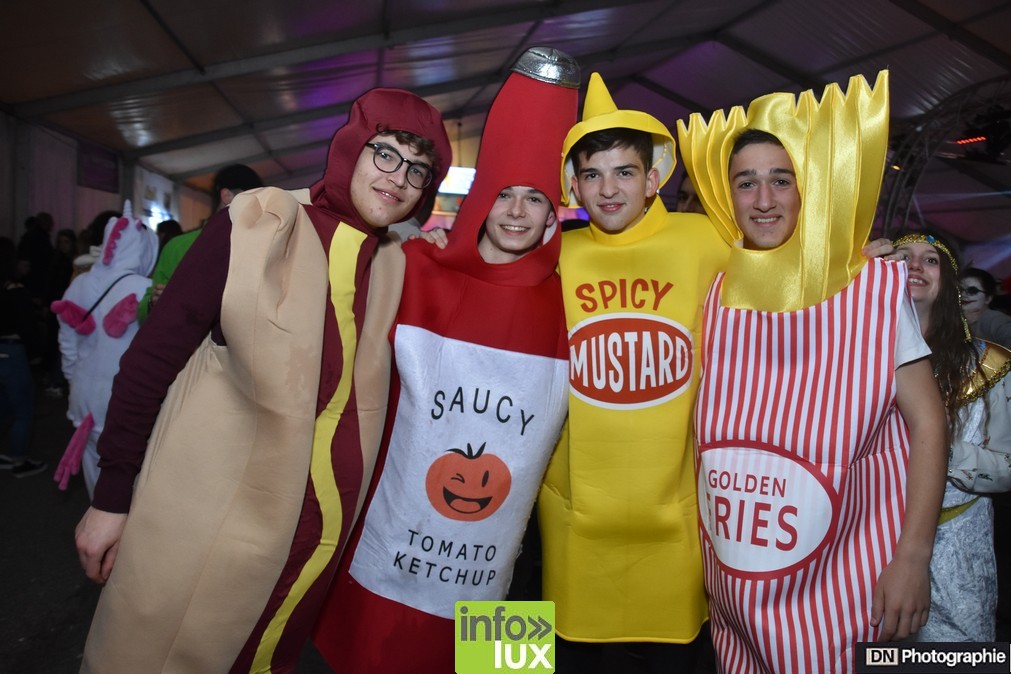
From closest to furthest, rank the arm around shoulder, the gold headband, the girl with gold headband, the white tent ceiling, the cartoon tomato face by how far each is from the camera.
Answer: the arm around shoulder, the cartoon tomato face, the girl with gold headband, the gold headband, the white tent ceiling

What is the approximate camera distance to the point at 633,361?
194cm

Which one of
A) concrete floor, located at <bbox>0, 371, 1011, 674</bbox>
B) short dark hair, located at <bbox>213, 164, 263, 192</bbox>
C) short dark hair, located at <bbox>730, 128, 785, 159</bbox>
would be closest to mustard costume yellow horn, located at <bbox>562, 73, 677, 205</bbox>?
short dark hair, located at <bbox>730, 128, 785, 159</bbox>

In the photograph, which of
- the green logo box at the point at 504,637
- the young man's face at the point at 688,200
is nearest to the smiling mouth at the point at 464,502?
the green logo box at the point at 504,637

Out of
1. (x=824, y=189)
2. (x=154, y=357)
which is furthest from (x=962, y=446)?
(x=154, y=357)

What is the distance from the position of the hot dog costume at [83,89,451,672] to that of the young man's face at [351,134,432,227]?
0.65 feet

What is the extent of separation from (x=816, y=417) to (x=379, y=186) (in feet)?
4.03

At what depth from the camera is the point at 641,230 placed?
6.68 feet

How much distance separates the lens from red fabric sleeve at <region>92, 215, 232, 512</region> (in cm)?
154

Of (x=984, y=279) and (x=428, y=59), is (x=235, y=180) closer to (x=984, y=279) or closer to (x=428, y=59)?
(x=984, y=279)

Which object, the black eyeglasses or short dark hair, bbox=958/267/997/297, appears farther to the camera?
short dark hair, bbox=958/267/997/297

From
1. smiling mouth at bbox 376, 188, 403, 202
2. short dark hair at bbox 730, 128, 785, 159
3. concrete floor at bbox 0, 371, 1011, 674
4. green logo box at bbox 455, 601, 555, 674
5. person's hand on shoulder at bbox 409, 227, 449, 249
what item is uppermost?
short dark hair at bbox 730, 128, 785, 159

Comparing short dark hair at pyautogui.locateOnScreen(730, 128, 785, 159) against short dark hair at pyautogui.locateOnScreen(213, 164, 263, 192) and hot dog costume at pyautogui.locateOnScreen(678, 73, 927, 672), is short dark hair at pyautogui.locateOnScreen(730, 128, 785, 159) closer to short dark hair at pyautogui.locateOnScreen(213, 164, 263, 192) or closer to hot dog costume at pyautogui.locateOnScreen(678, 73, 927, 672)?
hot dog costume at pyautogui.locateOnScreen(678, 73, 927, 672)

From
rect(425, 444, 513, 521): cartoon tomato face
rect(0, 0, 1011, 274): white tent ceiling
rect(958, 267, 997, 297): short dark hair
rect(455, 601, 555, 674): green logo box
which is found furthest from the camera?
rect(0, 0, 1011, 274): white tent ceiling

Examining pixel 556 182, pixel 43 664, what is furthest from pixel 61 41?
pixel 556 182
